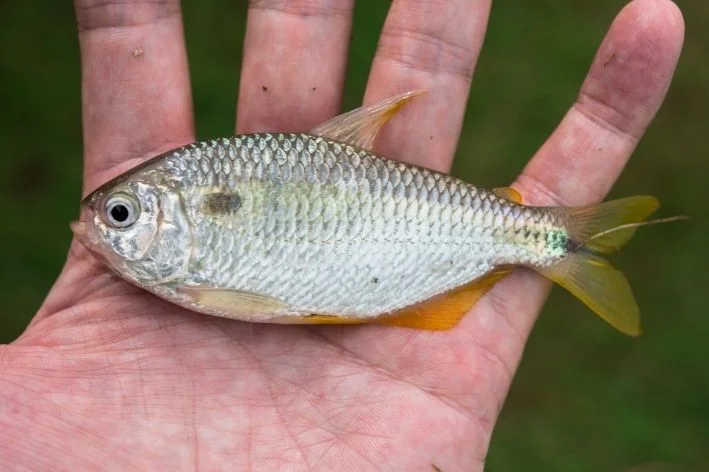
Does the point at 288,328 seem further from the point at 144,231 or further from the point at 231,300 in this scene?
the point at 144,231

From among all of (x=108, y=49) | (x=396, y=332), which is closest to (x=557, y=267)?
(x=396, y=332)

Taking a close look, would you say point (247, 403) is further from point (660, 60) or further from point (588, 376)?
point (588, 376)

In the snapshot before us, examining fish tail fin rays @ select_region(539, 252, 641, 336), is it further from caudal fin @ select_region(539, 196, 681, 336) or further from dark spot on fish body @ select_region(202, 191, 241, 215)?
dark spot on fish body @ select_region(202, 191, 241, 215)

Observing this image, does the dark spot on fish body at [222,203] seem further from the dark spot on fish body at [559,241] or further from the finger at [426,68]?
the dark spot on fish body at [559,241]

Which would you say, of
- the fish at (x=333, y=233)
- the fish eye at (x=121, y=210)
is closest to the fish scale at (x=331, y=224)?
the fish at (x=333, y=233)

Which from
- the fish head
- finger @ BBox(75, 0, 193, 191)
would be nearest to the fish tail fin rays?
the fish head
